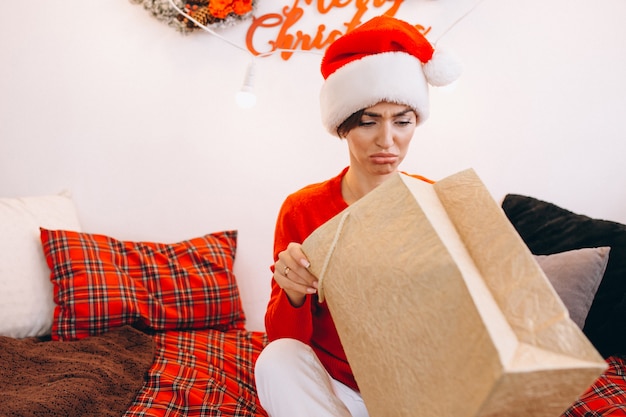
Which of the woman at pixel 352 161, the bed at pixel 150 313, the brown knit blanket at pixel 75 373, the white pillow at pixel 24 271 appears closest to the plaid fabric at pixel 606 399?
the bed at pixel 150 313

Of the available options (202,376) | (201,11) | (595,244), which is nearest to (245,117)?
(201,11)

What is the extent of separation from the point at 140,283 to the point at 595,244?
1.39 metres

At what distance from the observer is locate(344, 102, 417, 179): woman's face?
1.15 meters

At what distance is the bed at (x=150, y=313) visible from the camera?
1.18 m

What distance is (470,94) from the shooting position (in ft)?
5.92

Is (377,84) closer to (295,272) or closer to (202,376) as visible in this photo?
(295,272)

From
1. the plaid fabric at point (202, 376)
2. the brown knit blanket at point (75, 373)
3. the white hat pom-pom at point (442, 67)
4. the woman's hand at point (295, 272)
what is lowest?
the plaid fabric at point (202, 376)

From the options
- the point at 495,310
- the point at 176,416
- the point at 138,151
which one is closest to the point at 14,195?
the point at 138,151

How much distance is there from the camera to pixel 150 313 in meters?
1.61

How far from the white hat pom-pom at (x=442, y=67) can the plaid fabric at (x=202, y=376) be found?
94 centimetres

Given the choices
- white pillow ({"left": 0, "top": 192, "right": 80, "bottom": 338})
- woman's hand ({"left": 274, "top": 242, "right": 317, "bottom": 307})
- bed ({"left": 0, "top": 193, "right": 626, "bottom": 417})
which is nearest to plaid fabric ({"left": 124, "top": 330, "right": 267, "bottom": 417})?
bed ({"left": 0, "top": 193, "right": 626, "bottom": 417})

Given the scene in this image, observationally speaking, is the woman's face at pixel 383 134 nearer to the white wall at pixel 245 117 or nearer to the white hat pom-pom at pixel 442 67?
the white hat pom-pom at pixel 442 67

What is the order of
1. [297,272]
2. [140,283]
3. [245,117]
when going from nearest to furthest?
[297,272]
[140,283]
[245,117]

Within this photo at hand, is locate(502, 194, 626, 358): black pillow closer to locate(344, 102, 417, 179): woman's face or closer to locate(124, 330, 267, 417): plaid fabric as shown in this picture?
locate(344, 102, 417, 179): woman's face
